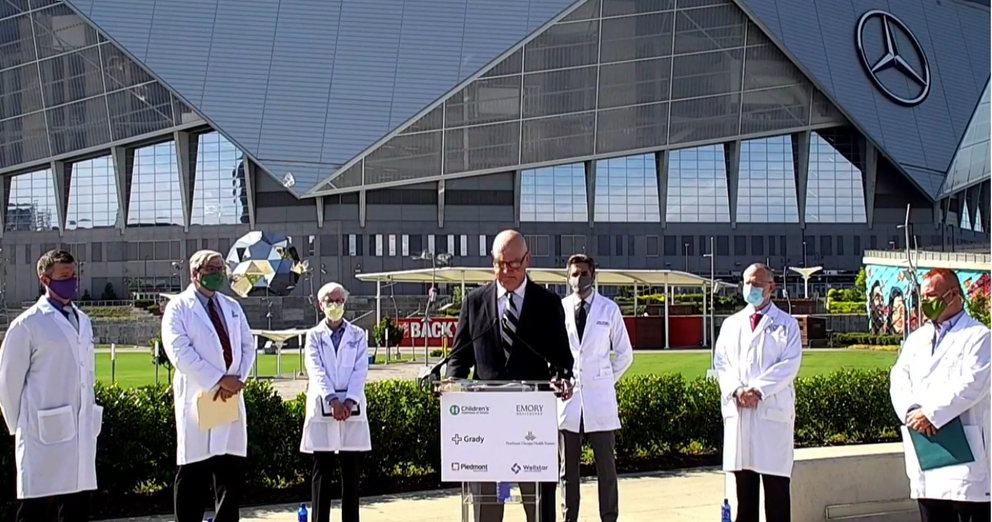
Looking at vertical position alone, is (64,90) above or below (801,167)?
above

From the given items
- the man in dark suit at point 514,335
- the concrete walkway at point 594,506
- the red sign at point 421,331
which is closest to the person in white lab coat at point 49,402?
the concrete walkway at point 594,506

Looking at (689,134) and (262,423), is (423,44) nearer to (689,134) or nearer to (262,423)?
(689,134)

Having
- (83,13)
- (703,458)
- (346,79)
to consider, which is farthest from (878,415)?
(83,13)

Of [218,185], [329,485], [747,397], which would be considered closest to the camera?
[747,397]

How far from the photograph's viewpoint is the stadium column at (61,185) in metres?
76.4

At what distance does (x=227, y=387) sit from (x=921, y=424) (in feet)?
16.3

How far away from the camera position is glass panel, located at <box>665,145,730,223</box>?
7619 centimetres

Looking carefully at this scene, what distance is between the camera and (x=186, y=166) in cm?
7312

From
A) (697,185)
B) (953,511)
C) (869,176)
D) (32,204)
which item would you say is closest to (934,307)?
(953,511)

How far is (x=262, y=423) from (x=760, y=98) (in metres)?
65.9

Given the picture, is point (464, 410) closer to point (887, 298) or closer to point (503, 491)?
point (503, 491)

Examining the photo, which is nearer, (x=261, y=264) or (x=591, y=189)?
(x=261, y=264)

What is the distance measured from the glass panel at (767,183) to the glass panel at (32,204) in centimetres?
4706

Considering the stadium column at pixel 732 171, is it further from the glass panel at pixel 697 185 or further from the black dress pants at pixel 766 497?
the black dress pants at pixel 766 497
